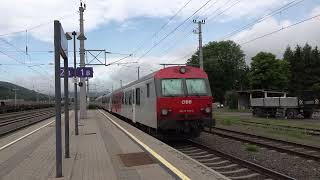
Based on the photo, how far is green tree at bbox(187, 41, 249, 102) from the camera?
106 m

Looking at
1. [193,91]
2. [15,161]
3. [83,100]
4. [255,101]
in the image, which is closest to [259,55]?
[255,101]

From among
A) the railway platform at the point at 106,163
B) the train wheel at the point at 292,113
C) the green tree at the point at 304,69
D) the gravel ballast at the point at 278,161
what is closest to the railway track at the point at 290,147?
the gravel ballast at the point at 278,161

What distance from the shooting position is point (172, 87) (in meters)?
18.1

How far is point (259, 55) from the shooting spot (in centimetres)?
9338

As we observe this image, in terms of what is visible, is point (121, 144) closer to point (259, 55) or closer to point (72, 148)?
point (72, 148)

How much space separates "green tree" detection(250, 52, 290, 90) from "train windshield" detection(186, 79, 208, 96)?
73245mm

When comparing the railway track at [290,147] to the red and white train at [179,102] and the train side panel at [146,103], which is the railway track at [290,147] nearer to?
the red and white train at [179,102]

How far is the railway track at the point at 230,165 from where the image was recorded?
10884 mm

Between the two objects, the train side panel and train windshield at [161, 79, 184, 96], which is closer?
train windshield at [161, 79, 184, 96]

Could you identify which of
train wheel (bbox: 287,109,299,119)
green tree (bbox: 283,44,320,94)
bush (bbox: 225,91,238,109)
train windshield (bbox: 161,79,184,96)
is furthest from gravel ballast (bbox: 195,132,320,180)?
green tree (bbox: 283,44,320,94)

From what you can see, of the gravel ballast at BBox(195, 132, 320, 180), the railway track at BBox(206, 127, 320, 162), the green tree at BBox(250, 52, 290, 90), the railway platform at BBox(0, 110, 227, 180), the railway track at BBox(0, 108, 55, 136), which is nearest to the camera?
the railway platform at BBox(0, 110, 227, 180)

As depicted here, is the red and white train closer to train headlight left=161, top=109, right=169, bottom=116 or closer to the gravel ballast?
train headlight left=161, top=109, right=169, bottom=116

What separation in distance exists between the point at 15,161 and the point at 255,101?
36608mm

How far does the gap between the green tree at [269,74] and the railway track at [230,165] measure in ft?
244
